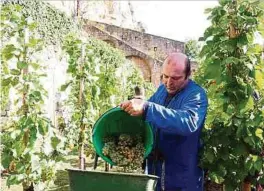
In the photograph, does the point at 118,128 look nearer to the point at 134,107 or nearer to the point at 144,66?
the point at 134,107

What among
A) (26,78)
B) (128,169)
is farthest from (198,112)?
(26,78)

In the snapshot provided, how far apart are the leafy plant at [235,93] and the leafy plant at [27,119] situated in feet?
6.27

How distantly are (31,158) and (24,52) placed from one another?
3.30ft

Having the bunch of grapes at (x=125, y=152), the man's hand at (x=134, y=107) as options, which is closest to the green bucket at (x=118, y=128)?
the bunch of grapes at (x=125, y=152)

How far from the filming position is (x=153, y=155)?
261 cm

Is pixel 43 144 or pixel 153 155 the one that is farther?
pixel 43 144

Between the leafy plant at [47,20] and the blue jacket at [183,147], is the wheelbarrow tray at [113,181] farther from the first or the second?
the leafy plant at [47,20]

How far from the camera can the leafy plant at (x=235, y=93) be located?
2.63 metres

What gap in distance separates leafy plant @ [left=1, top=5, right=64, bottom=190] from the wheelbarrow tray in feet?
7.04

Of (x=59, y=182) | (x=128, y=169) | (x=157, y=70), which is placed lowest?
(x=59, y=182)

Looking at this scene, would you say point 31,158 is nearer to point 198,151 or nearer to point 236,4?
point 198,151

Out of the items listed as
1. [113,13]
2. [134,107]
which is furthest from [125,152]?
[113,13]

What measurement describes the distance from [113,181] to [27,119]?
2.31 metres

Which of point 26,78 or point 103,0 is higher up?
point 103,0
